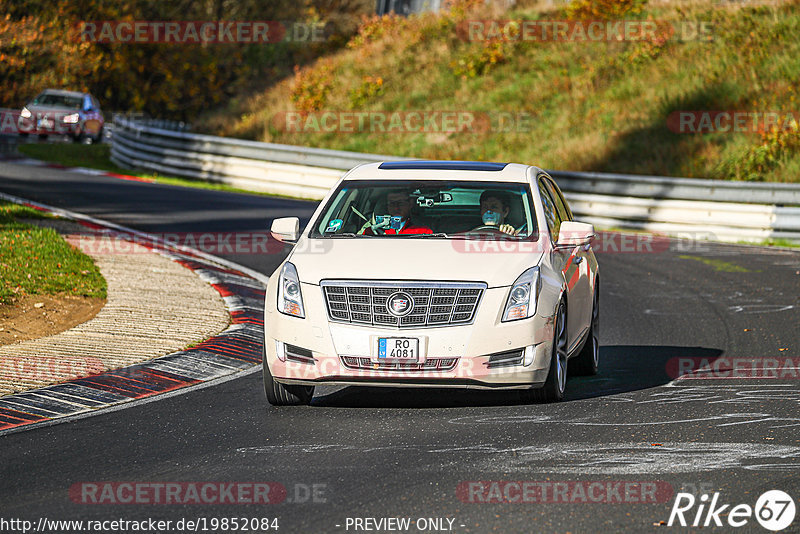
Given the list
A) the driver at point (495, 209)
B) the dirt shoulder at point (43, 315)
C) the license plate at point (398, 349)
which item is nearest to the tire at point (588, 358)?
the driver at point (495, 209)

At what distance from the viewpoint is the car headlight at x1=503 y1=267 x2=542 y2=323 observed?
828 cm

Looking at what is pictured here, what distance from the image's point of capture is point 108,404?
345 inches

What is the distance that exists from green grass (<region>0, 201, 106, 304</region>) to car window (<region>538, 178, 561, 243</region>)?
17.3 feet

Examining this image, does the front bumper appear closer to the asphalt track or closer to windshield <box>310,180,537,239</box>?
the asphalt track

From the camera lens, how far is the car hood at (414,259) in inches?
328

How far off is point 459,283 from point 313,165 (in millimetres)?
19889

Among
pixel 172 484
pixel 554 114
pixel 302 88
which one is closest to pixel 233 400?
pixel 172 484

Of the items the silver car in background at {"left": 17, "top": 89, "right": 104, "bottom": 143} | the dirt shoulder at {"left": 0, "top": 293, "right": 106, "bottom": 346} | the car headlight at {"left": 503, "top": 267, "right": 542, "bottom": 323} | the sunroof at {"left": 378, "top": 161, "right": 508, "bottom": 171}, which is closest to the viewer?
the car headlight at {"left": 503, "top": 267, "right": 542, "bottom": 323}

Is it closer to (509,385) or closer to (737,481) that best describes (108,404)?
(509,385)

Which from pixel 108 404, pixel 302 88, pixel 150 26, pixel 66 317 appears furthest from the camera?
pixel 150 26

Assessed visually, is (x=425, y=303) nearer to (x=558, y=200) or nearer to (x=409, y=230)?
(x=409, y=230)

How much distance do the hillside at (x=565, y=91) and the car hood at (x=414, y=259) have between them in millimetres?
17496

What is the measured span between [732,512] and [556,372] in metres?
2.69

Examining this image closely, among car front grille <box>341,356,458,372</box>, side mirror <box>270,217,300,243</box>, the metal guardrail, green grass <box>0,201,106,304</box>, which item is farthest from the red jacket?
the metal guardrail
